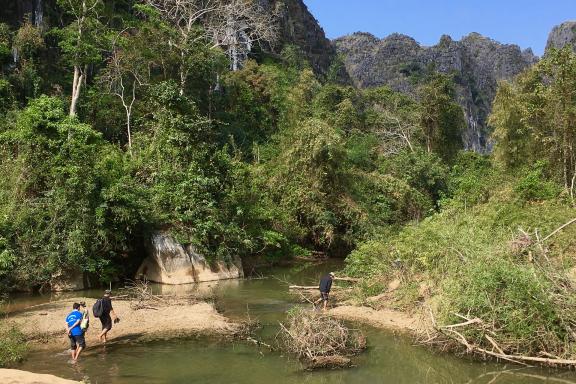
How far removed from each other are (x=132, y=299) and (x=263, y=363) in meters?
7.44

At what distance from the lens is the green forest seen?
1403 cm

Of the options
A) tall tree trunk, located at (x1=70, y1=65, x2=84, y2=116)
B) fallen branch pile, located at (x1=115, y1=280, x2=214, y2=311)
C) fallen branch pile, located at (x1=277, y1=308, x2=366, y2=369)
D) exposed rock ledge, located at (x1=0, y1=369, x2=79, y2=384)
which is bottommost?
fallen branch pile, located at (x1=277, y1=308, x2=366, y2=369)

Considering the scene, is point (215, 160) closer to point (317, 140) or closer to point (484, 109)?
point (317, 140)

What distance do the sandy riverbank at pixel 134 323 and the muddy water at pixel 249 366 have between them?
0.66 metres

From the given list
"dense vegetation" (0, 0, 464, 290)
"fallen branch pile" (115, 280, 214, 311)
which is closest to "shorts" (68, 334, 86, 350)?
"dense vegetation" (0, 0, 464, 290)

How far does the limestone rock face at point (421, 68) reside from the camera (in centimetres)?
12562

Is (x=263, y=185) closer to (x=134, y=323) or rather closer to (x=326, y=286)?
(x=326, y=286)

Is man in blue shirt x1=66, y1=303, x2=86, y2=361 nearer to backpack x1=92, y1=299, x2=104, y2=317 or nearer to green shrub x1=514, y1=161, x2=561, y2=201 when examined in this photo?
backpack x1=92, y1=299, x2=104, y2=317

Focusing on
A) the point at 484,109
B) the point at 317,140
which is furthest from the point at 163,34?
the point at 484,109

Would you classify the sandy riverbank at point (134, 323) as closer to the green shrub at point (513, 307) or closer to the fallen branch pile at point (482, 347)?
the fallen branch pile at point (482, 347)

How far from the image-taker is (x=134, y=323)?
15.5 m

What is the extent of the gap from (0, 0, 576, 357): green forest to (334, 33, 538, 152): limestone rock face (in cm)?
8225

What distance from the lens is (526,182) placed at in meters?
22.7

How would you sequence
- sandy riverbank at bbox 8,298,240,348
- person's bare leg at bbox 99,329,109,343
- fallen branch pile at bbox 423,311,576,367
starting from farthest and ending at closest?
sandy riverbank at bbox 8,298,240,348 → person's bare leg at bbox 99,329,109,343 → fallen branch pile at bbox 423,311,576,367
